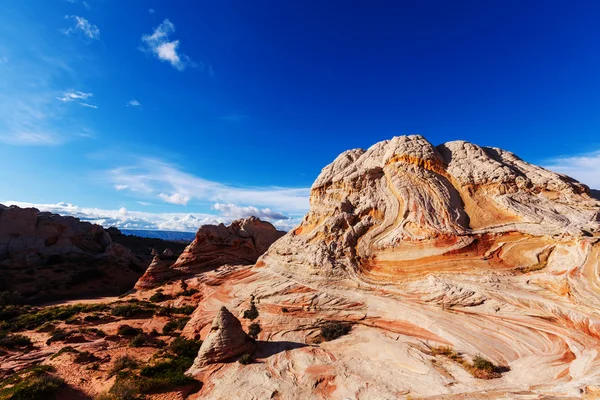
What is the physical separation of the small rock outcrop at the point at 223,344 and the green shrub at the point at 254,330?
1.92 meters

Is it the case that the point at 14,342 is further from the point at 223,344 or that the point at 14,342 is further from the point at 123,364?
the point at 223,344

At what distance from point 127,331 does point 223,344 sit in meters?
10.8

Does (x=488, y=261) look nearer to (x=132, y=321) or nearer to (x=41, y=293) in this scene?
(x=132, y=321)

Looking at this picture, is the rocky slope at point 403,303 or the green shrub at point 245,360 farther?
the green shrub at point 245,360

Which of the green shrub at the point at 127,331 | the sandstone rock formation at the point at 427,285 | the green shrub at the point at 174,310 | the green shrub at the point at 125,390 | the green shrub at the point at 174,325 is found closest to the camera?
the green shrub at the point at 125,390

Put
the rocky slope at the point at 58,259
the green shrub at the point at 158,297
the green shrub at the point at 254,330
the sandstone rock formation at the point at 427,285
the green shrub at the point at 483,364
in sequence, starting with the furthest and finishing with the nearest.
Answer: the rocky slope at the point at 58,259, the green shrub at the point at 158,297, the green shrub at the point at 254,330, the sandstone rock formation at the point at 427,285, the green shrub at the point at 483,364

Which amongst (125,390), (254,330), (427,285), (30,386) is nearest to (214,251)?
(254,330)

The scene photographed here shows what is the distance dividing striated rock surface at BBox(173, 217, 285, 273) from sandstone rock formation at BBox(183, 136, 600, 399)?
10.7 m

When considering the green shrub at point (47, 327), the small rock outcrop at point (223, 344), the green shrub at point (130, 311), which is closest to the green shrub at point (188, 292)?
the green shrub at point (130, 311)

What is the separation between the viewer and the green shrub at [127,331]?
75.8 feet

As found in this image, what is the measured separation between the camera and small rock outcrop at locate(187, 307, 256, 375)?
17547 millimetres

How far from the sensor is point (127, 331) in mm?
23188

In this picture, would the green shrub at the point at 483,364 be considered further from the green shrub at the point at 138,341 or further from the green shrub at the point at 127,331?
the green shrub at the point at 127,331

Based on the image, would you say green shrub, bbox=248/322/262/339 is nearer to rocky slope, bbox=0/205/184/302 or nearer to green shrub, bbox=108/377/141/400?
green shrub, bbox=108/377/141/400
